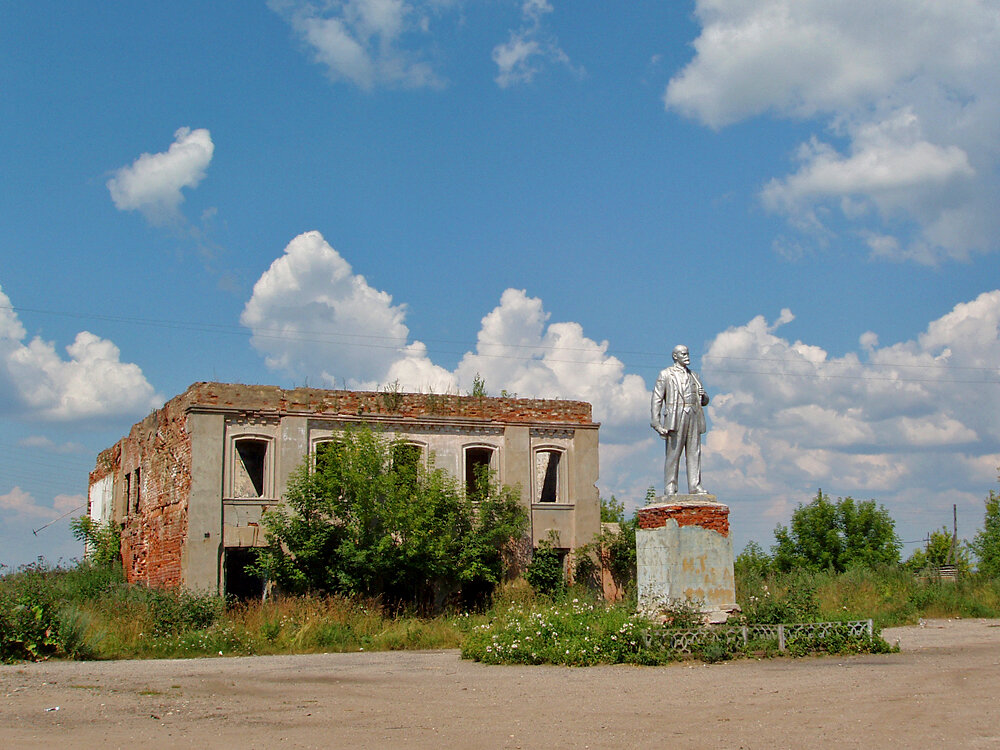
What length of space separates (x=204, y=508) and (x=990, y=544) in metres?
31.7

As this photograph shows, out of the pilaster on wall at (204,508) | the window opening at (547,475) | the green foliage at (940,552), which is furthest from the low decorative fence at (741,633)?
the green foliage at (940,552)

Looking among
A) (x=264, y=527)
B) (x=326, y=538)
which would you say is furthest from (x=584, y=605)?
(x=264, y=527)

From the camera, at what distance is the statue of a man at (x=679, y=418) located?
16.3 metres

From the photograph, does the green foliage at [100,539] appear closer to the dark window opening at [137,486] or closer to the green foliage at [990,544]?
the dark window opening at [137,486]

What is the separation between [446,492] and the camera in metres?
25.1

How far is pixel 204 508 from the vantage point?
23.6 metres

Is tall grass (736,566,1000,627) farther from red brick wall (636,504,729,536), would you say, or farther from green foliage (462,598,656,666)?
green foliage (462,598,656,666)

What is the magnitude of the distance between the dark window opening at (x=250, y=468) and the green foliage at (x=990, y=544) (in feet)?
85.1

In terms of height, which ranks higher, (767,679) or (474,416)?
(474,416)

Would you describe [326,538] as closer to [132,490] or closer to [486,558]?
[486,558]

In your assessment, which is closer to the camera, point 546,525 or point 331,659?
point 331,659

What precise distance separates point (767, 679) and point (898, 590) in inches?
724

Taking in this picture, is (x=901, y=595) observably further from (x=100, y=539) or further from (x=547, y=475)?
(x=100, y=539)

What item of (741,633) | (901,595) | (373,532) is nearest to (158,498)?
(373,532)
